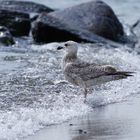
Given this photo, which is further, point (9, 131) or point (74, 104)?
point (74, 104)

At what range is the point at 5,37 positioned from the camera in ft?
58.3

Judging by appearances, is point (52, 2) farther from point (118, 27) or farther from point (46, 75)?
point (46, 75)

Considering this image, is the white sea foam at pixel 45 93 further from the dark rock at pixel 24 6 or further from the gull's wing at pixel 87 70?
the dark rock at pixel 24 6

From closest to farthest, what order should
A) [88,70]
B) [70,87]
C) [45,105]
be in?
[45,105] < [88,70] < [70,87]

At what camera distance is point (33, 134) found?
26.7 ft

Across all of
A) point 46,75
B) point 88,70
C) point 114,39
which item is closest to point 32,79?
point 46,75

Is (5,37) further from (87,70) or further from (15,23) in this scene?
(87,70)

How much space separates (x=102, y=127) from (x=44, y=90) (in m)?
2.79

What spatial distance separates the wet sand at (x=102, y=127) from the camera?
7969 millimetres

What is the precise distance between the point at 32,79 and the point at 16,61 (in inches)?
100

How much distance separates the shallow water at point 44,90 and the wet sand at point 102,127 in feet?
0.59

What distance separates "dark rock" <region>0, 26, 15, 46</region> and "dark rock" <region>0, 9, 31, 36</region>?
1403mm

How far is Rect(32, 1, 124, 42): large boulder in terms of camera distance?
17891 millimetres

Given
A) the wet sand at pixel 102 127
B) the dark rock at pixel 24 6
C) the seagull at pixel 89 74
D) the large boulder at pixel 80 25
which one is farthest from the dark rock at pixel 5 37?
the wet sand at pixel 102 127
